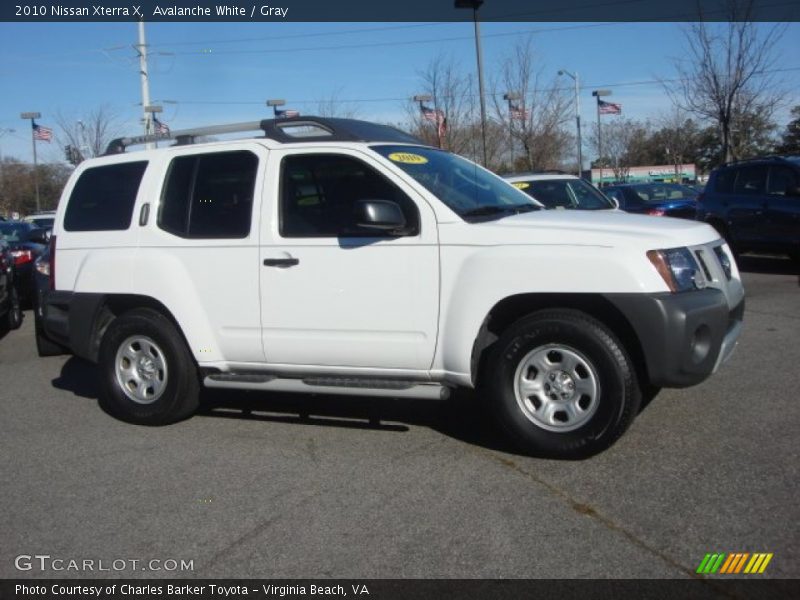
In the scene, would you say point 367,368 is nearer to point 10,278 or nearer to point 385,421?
point 385,421

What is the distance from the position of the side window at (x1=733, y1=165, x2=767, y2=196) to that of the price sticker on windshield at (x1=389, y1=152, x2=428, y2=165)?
9234 mm

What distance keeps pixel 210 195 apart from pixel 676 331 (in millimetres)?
3306

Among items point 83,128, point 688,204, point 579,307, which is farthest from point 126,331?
point 83,128

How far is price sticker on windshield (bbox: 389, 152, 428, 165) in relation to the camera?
5211mm

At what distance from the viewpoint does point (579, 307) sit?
4613 millimetres

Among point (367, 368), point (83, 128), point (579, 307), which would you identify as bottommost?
point (367, 368)

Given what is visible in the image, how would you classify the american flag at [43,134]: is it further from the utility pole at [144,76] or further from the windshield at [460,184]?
the windshield at [460,184]

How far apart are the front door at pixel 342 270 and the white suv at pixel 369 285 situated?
1 cm

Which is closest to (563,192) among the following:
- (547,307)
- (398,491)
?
(547,307)

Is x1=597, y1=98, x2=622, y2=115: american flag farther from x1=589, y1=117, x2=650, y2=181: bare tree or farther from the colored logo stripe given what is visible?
the colored logo stripe

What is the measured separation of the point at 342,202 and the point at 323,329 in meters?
0.85

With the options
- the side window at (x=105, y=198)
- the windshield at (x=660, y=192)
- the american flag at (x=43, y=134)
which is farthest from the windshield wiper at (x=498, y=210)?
the american flag at (x=43, y=134)

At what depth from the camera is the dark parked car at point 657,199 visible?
16.0 meters
